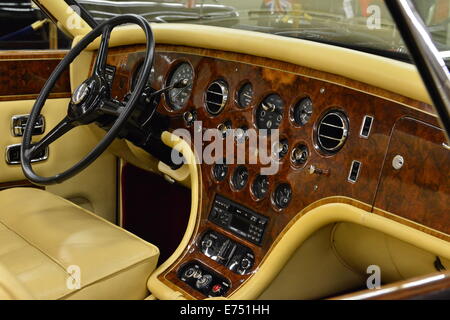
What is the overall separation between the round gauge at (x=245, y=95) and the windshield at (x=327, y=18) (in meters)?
0.28

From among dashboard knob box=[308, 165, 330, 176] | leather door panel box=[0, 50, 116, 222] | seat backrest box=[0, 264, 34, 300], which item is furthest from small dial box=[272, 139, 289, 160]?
leather door panel box=[0, 50, 116, 222]

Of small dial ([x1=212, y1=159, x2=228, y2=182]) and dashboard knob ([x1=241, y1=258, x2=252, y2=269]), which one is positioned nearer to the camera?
A: dashboard knob ([x1=241, y1=258, x2=252, y2=269])

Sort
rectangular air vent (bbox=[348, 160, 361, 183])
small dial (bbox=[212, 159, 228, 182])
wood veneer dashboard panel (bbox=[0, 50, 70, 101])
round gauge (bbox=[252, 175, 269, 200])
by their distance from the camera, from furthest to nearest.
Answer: wood veneer dashboard panel (bbox=[0, 50, 70, 101]) < small dial (bbox=[212, 159, 228, 182]) < round gauge (bbox=[252, 175, 269, 200]) < rectangular air vent (bbox=[348, 160, 361, 183])

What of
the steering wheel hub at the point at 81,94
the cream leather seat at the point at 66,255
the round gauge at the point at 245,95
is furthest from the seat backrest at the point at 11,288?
the round gauge at the point at 245,95

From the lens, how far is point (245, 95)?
5.79 feet

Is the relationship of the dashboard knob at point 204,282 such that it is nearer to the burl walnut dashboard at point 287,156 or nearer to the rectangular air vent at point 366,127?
the burl walnut dashboard at point 287,156

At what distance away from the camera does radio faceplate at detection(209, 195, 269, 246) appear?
5.43ft

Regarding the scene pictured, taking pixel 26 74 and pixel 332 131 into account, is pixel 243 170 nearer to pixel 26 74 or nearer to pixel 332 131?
pixel 332 131

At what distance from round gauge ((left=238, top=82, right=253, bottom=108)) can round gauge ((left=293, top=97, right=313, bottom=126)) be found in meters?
0.18

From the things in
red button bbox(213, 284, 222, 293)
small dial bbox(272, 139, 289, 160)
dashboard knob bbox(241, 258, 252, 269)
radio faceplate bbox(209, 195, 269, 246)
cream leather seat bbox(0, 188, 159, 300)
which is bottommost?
red button bbox(213, 284, 222, 293)

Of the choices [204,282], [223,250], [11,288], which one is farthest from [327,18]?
[11,288]

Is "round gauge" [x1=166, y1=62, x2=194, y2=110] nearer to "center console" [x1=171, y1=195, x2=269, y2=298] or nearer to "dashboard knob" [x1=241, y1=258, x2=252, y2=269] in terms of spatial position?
"center console" [x1=171, y1=195, x2=269, y2=298]

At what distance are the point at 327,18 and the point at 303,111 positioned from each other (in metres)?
0.95
